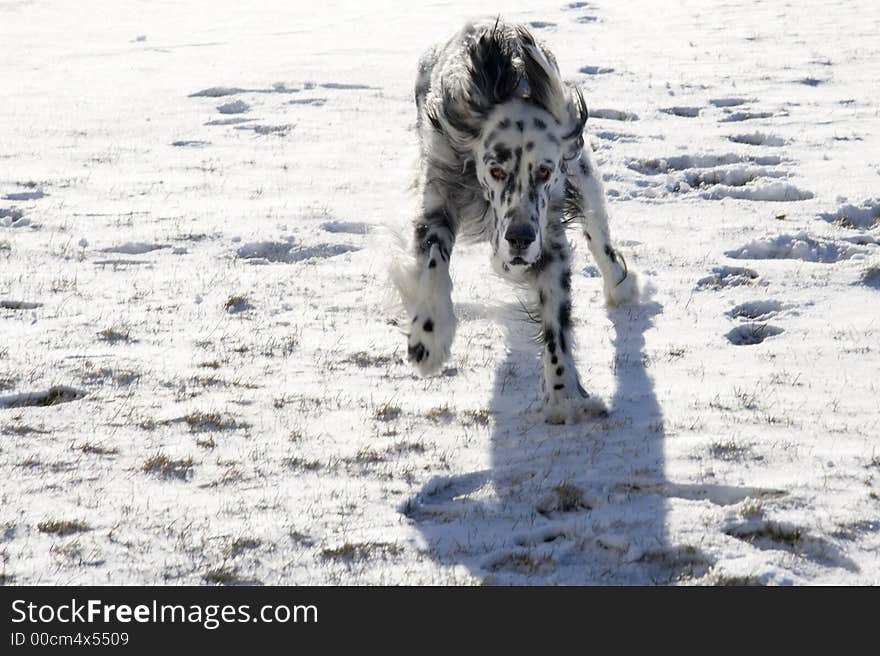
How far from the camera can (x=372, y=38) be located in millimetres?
18375

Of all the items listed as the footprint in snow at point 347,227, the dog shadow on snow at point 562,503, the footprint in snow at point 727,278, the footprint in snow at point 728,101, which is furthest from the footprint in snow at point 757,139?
the dog shadow on snow at point 562,503

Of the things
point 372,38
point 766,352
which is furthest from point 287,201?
point 372,38

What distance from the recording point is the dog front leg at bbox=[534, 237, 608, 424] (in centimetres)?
576

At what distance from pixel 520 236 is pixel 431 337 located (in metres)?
0.73

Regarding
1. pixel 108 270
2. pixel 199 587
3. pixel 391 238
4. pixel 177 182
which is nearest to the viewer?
pixel 199 587

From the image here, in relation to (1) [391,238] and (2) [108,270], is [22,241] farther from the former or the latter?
(1) [391,238]

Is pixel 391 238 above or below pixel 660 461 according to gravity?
above

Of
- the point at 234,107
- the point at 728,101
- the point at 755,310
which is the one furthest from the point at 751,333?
the point at 234,107

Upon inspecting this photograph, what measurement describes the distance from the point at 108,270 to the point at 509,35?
363cm

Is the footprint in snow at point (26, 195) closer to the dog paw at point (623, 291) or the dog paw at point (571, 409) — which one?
the dog paw at point (623, 291)

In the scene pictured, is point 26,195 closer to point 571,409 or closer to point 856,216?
point 571,409

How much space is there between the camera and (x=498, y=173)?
581 centimetres

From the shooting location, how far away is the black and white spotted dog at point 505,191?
5.75 metres

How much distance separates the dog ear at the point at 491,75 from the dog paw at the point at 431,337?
1107 millimetres
